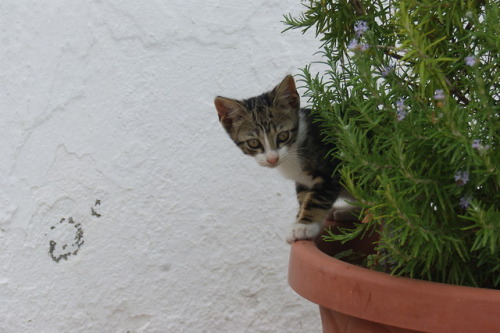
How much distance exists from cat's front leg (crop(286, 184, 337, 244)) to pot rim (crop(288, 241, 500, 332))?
31cm

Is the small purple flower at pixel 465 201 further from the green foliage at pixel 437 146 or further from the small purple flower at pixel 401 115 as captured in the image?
the small purple flower at pixel 401 115

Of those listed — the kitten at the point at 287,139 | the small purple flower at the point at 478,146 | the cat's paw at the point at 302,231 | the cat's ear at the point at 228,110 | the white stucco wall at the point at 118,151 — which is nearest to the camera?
the small purple flower at the point at 478,146

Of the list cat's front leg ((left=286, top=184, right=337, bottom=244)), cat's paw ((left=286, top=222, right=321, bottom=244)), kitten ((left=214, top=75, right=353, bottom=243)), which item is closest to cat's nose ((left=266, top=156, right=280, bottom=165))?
kitten ((left=214, top=75, right=353, bottom=243))

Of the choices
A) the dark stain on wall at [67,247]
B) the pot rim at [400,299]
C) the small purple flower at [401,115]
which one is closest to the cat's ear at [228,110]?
the dark stain on wall at [67,247]

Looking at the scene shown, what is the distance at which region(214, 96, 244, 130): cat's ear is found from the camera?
1.65 metres

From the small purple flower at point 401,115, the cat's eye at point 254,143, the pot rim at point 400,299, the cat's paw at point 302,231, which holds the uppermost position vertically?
the small purple flower at point 401,115

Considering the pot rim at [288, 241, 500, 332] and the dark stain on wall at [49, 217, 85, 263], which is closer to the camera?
the pot rim at [288, 241, 500, 332]

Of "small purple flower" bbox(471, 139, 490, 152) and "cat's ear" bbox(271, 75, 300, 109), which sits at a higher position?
"cat's ear" bbox(271, 75, 300, 109)

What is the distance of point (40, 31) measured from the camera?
192cm

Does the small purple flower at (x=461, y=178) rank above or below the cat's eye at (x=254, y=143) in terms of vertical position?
below

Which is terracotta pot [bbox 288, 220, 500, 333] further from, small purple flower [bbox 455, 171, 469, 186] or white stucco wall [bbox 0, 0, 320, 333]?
white stucco wall [bbox 0, 0, 320, 333]

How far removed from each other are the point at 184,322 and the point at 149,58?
869mm

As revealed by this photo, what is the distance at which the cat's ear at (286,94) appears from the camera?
5.10 feet

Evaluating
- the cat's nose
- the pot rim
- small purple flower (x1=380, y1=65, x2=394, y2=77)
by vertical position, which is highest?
small purple flower (x1=380, y1=65, x2=394, y2=77)
